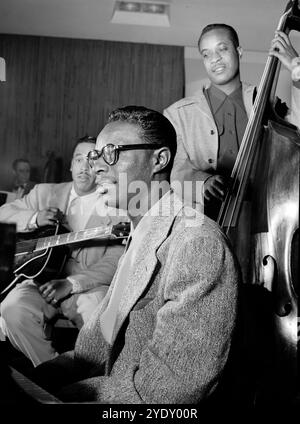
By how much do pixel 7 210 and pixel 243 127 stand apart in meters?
1.09

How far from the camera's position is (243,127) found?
6.57ft

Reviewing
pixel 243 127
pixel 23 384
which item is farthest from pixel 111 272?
pixel 23 384

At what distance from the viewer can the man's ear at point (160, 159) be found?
4.83 feet

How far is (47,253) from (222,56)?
1.05 metres

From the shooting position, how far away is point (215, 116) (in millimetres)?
2072

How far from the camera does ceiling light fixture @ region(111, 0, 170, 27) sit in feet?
7.23

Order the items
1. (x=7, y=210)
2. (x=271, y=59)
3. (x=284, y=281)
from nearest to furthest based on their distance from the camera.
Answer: (x=284, y=281), (x=271, y=59), (x=7, y=210)

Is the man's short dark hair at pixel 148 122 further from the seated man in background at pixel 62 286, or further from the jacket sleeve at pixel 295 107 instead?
the seated man in background at pixel 62 286

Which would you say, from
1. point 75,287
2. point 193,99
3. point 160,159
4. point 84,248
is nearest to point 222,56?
point 193,99

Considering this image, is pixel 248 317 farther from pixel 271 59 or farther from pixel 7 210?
pixel 7 210

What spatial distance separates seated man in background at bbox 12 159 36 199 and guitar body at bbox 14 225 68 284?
28 cm

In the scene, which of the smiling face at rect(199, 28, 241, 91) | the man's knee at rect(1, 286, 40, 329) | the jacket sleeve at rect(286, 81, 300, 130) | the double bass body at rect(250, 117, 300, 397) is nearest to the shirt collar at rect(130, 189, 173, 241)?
the double bass body at rect(250, 117, 300, 397)

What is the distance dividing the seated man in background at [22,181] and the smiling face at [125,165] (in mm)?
1069

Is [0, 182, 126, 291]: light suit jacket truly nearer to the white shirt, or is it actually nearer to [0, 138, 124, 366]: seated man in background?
[0, 138, 124, 366]: seated man in background
